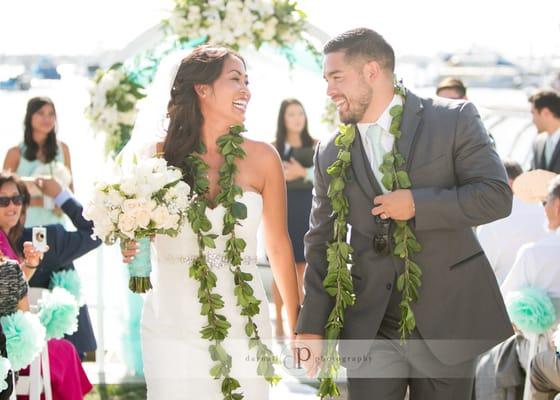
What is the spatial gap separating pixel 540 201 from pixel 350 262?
8.57 feet

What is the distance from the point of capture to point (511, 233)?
21.5ft

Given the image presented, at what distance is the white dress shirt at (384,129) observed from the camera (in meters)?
4.39

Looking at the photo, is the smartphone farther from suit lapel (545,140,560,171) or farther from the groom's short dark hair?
suit lapel (545,140,560,171)

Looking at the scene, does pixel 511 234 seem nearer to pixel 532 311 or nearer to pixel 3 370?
pixel 532 311

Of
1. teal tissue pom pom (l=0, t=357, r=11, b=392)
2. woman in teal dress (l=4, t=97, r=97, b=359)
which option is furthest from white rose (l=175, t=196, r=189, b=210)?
woman in teal dress (l=4, t=97, r=97, b=359)

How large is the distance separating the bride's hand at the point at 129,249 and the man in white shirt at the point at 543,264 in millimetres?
2197

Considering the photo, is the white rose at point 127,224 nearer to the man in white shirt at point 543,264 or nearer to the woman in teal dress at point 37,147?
the man in white shirt at point 543,264

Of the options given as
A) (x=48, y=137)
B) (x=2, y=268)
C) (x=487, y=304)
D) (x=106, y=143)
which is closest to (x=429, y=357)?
(x=487, y=304)

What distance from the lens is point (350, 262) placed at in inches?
175

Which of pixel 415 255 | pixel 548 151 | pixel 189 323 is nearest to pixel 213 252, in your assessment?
pixel 189 323

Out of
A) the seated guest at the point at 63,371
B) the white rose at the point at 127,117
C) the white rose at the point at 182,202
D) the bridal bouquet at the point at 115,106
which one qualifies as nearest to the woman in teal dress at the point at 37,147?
the bridal bouquet at the point at 115,106

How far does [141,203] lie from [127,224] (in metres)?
0.10

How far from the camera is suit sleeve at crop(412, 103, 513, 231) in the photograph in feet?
13.5

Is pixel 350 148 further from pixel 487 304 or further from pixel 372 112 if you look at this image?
pixel 487 304
